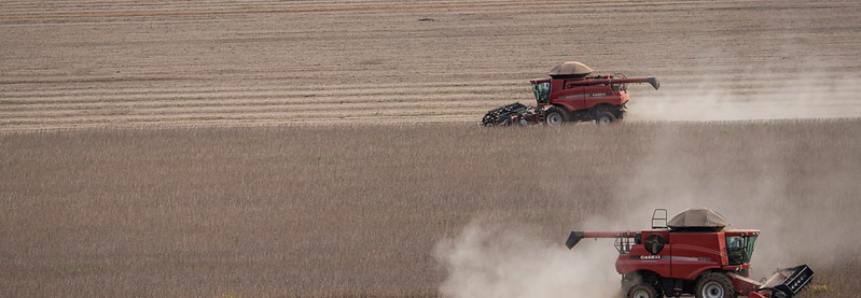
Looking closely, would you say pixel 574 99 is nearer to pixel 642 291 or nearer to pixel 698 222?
pixel 642 291

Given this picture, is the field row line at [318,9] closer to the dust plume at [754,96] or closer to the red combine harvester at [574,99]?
the dust plume at [754,96]

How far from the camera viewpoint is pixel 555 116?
83.8 ft

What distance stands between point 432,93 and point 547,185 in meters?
13.4

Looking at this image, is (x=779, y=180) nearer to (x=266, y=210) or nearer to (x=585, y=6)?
(x=266, y=210)

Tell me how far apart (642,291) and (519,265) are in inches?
122

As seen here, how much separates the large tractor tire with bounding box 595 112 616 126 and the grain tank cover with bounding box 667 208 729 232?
12.3 meters

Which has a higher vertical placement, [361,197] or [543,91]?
[543,91]

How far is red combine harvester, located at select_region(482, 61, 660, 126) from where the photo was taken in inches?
991

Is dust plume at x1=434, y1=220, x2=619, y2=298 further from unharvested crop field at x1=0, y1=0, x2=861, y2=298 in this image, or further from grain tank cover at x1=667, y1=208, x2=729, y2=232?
grain tank cover at x1=667, y1=208, x2=729, y2=232

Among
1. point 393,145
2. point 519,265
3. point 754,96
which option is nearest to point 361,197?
point 393,145

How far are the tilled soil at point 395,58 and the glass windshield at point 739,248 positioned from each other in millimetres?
14732

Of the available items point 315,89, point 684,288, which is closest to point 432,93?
point 315,89

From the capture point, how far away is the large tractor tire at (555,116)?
25391mm

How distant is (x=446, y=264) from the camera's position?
53.5ft
